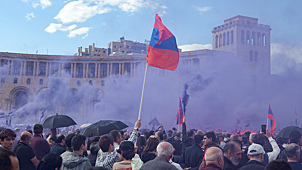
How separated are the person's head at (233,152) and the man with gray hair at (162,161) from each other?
1.26 m

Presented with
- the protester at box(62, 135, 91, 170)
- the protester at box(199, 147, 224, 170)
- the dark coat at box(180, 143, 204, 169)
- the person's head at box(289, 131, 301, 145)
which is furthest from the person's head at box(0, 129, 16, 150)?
the person's head at box(289, 131, 301, 145)

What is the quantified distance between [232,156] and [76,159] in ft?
9.08

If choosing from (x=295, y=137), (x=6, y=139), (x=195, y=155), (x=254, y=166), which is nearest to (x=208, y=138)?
(x=195, y=155)

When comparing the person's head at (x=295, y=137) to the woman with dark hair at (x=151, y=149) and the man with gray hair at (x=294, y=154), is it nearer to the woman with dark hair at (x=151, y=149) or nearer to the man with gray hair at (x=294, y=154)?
the man with gray hair at (x=294, y=154)

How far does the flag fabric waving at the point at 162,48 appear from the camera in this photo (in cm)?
965

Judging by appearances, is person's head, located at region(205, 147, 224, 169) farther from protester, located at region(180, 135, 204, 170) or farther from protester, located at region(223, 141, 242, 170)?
protester, located at region(180, 135, 204, 170)

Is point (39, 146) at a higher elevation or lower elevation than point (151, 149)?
lower

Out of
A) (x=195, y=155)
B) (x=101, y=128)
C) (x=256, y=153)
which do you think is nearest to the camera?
(x=256, y=153)

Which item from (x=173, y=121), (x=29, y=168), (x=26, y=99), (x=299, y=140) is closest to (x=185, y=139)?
(x=299, y=140)

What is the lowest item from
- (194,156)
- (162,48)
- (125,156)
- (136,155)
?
(194,156)

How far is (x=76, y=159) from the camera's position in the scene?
527 centimetres

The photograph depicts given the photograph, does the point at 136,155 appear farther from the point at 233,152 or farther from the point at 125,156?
the point at 233,152

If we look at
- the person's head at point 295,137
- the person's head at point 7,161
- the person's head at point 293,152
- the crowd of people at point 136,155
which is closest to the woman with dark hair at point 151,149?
the crowd of people at point 136,155

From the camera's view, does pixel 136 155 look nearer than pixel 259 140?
Yes
